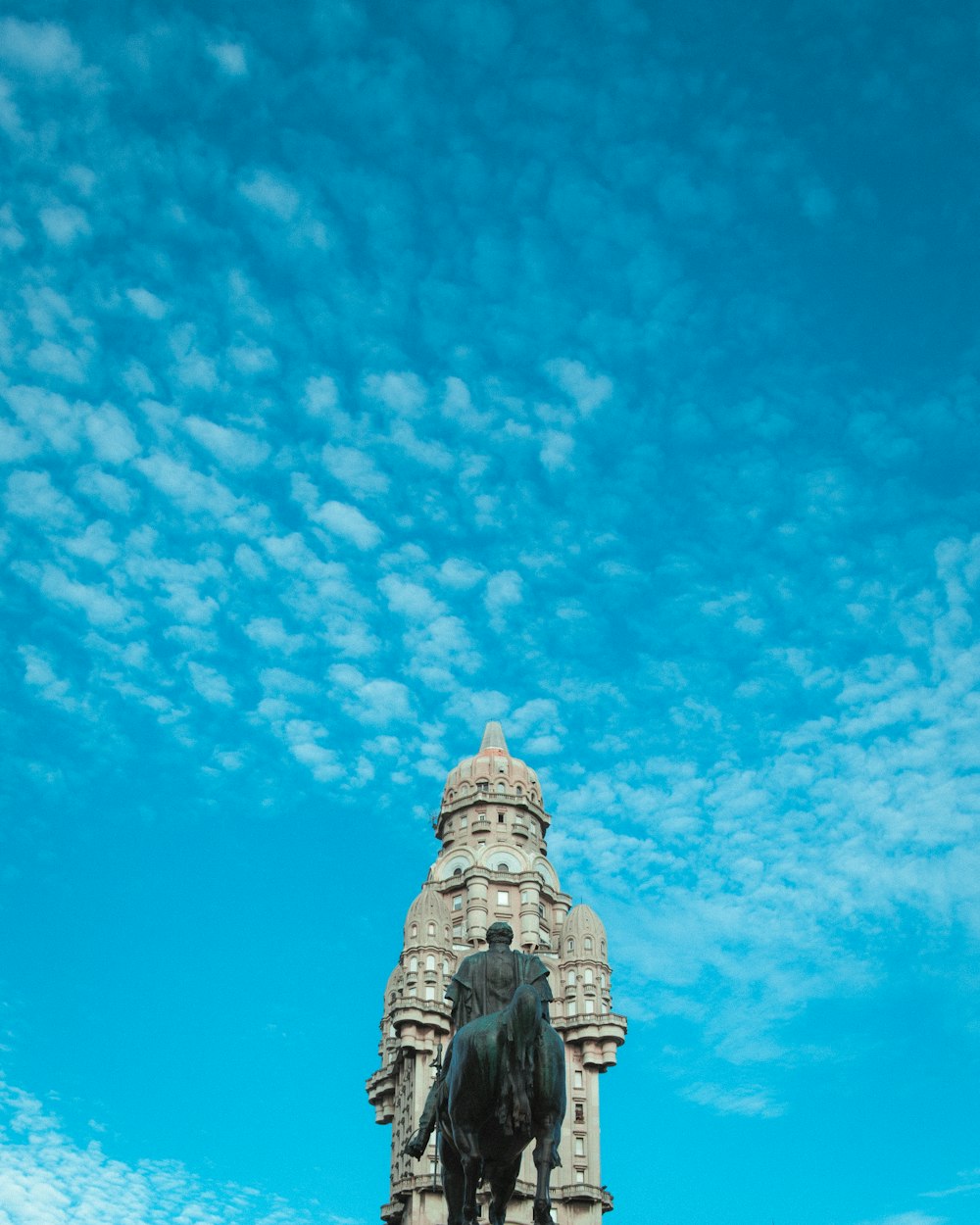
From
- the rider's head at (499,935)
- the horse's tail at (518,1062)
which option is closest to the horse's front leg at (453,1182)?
the horse's tail at (518,1062)

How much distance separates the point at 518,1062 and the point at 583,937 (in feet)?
267

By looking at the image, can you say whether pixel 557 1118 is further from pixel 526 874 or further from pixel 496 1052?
pixel 526 874

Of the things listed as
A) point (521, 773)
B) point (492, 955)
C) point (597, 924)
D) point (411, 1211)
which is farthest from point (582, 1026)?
point (492, 955)

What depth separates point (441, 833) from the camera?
362 feet

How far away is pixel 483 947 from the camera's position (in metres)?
96.1

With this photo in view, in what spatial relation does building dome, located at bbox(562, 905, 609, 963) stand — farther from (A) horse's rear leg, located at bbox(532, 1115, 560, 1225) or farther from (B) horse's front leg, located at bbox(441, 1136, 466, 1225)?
(A) horse's rear leg, located at bbox(532, 1115, 560, 1225)

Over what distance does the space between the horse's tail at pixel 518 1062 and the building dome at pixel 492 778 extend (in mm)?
87706

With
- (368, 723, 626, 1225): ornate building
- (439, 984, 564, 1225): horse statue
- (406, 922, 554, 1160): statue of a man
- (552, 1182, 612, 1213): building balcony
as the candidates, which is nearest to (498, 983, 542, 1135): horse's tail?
(439, 984, 564, 1225): horse statue

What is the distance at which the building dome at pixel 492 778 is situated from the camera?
109m

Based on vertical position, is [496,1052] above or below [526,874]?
below

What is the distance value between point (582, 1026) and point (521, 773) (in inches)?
1000

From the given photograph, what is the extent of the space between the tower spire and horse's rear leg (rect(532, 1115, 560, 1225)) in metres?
94.3

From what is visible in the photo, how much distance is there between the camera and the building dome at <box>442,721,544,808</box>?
109 meters

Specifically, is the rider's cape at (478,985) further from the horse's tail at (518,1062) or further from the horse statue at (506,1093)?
the horse's tail at (518,1062)
